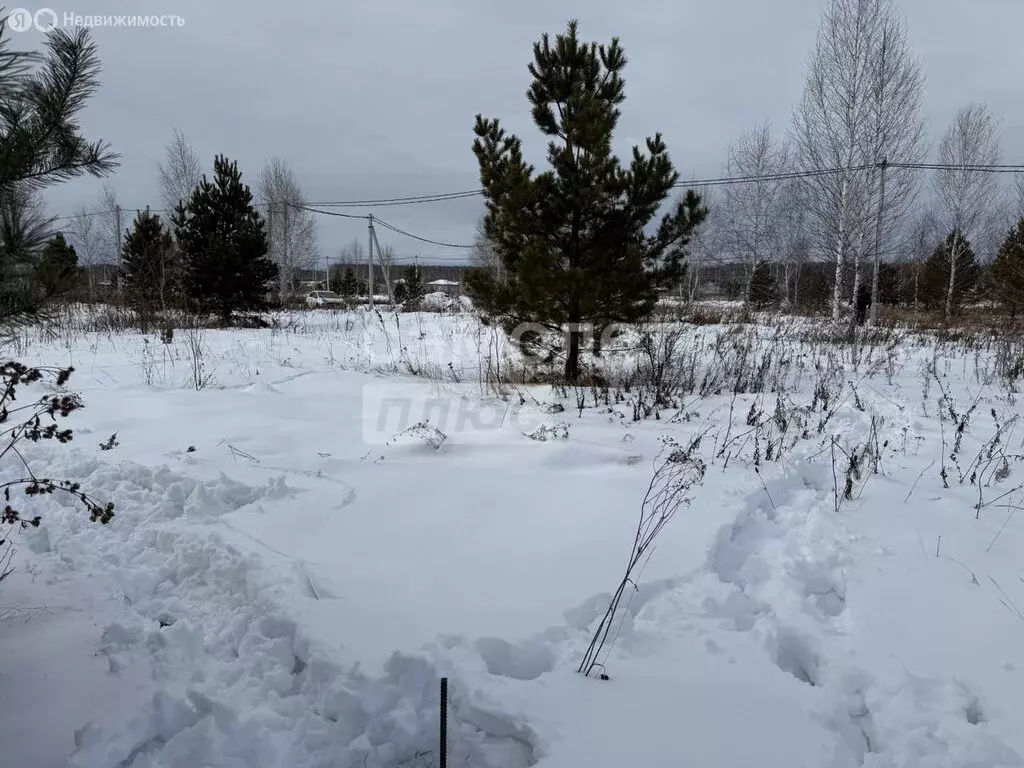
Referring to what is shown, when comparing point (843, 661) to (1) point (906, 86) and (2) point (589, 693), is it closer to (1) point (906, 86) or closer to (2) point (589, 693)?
(2) point (589, 693)

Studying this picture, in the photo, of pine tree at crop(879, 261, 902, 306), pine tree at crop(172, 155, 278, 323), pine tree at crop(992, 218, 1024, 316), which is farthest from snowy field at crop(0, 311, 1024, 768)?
pine tree at crop(879, 261, 902, 306)

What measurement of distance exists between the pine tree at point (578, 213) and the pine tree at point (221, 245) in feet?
32.9

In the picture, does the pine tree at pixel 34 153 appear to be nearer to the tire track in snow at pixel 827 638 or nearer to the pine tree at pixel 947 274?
the tire track in snow at pixel 827 638

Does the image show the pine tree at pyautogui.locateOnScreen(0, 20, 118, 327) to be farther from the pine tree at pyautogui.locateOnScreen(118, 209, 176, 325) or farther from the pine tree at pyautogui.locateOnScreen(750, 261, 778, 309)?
the pine tree at pyautogui.locateOnScreen(750, 261, 778, 309)

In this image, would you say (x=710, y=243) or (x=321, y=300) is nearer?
(x=710, y=243)

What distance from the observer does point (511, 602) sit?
6.57ft

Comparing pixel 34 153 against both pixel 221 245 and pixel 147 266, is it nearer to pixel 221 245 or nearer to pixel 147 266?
pixel 221 245

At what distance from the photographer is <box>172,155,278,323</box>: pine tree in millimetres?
13281

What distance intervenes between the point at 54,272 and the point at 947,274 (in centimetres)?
2672

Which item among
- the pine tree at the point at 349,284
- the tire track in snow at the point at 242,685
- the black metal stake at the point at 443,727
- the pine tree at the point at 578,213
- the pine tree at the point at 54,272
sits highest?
the pine tree at the point at 349,284

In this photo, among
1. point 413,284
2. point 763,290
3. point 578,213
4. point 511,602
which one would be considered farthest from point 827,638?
point 413,284

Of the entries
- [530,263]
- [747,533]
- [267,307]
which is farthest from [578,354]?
[267,307]

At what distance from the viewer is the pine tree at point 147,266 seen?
37.7ft

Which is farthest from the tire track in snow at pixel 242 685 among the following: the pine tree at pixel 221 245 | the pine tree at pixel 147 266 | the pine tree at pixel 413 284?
the pine tree at pixel 413 284
